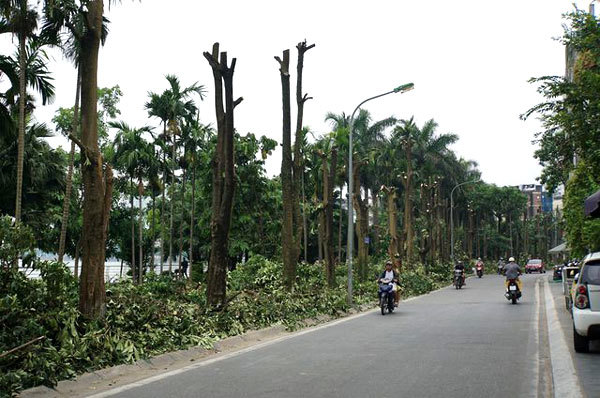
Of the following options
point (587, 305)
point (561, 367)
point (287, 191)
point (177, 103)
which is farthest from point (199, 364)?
point (177, 103)

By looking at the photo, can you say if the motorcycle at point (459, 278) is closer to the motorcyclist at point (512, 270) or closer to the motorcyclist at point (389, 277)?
the motorcyclist at point (512, 270)

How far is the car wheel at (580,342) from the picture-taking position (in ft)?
38.3

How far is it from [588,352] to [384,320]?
26.8 ft

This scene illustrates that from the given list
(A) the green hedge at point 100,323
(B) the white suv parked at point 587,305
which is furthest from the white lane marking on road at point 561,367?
(A) the green hedge at point 100,323

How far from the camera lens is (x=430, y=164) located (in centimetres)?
6184

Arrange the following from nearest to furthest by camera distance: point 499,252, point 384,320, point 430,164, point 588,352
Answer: point 588,352, point 384,320, point 430,164, point 499,252

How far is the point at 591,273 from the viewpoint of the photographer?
11609 millimetres

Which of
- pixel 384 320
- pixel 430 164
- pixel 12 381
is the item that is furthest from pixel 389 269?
pixel 430 164

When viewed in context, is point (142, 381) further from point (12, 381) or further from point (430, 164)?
point (430, 164)

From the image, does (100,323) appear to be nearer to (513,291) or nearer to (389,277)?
(389,277)

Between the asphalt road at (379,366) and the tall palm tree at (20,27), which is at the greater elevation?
the tall palm tree at (20,27)

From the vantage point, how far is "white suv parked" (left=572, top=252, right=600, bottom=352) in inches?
439

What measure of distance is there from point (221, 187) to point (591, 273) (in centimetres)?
911

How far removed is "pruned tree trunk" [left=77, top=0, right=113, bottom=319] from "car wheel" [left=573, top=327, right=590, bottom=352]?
7.74 m
